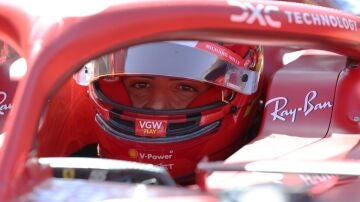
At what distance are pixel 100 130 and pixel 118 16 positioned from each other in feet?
3.05

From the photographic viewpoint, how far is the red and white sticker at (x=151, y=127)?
198 cm

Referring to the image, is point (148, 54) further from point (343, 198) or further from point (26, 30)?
point (343, 198)

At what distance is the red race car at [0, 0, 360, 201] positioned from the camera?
1152mm

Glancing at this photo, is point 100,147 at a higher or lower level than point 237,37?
lower

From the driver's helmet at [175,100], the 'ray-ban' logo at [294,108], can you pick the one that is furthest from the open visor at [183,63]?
the 'ray-ban' logo at [294,108]

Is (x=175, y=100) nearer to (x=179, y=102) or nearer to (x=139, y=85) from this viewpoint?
(x=179, y=102)

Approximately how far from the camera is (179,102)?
80.0 inches

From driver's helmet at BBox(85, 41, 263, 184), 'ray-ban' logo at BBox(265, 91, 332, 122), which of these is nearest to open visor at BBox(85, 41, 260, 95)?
driver's helmet at BBox(85, 41, 263, 184)

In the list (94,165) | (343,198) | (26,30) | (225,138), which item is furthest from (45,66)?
(225,138)

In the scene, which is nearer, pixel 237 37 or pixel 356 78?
pixel 237 37

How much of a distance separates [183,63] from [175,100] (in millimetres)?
130

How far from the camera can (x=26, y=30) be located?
1246 mm

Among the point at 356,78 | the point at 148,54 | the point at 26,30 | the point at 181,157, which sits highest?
the point at 26,30

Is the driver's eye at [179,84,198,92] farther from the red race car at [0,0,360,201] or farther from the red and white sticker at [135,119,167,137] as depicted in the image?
the red and white sticker at [135,119,167,137]
